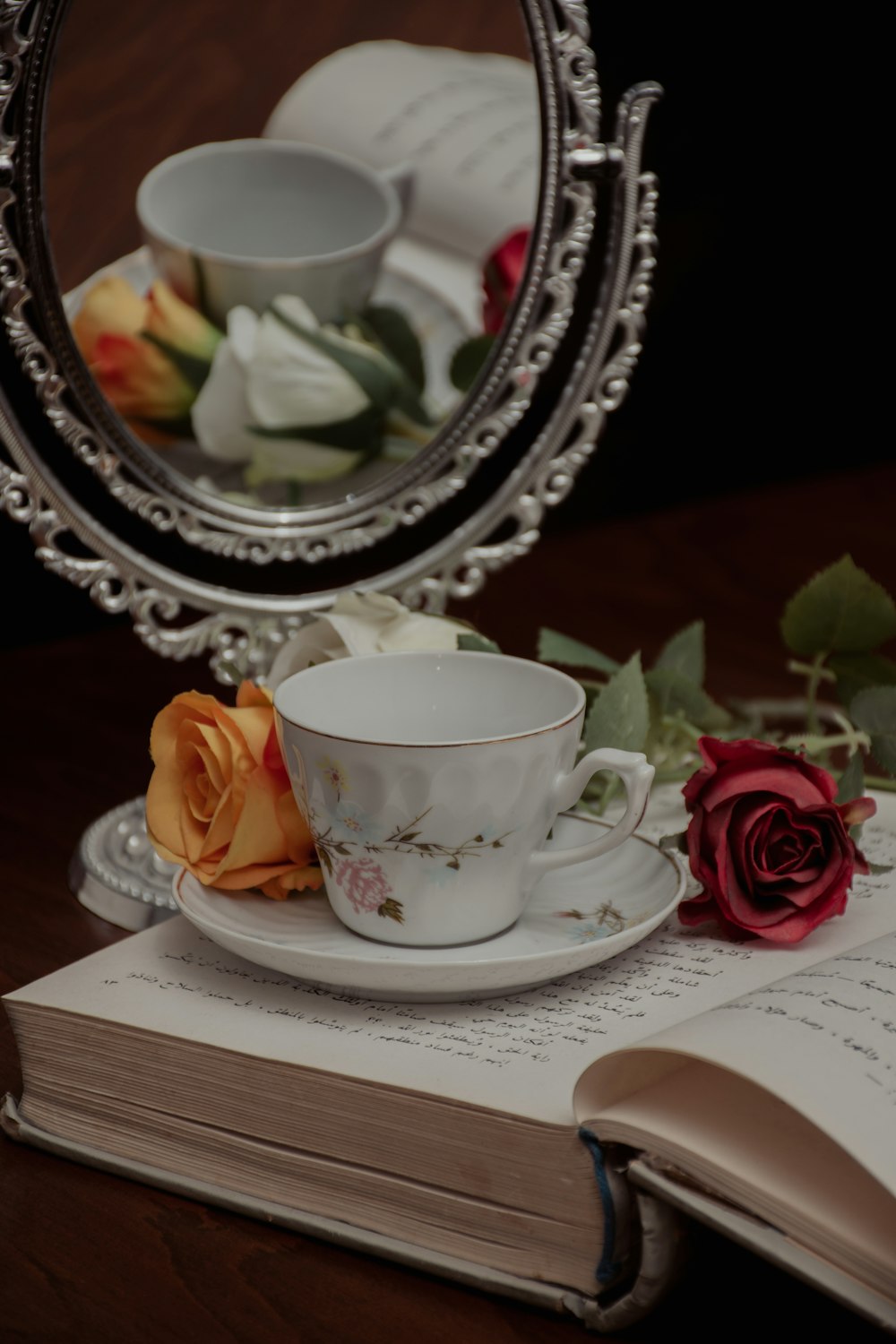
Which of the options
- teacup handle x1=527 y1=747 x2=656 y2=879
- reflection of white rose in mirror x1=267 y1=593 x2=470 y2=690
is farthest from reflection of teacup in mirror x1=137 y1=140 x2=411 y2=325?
teacup handle x1=527 y1=747 x2=656 y2=879

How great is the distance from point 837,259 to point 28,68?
84 centimetres

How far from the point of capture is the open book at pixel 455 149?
0.57 m

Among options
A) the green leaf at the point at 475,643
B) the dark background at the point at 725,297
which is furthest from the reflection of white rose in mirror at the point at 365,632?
the dark background at the point at 725,297

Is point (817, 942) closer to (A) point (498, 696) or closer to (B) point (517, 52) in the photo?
(A) point (498, 696)

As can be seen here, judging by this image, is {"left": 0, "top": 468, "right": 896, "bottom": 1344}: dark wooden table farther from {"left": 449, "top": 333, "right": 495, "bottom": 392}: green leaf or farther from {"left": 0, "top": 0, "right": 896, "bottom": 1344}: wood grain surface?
{"left": 449, "top": 333, "right": 495, "bottom": 392}: green leaf

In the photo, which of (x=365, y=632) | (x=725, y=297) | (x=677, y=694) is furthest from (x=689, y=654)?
(x=725, y=297)

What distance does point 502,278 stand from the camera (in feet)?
1.99

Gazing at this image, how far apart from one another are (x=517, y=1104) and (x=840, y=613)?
27 centimetres

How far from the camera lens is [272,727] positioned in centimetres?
45

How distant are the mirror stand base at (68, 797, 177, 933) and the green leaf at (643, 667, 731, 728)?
183 mm

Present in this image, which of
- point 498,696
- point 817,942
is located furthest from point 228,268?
point 817,942

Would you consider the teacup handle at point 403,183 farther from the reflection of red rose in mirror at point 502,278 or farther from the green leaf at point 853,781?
the green leaf at point 853,781

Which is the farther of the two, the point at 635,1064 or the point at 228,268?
the point at 228,268

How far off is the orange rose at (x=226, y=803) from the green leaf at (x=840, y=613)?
0.20 meters
